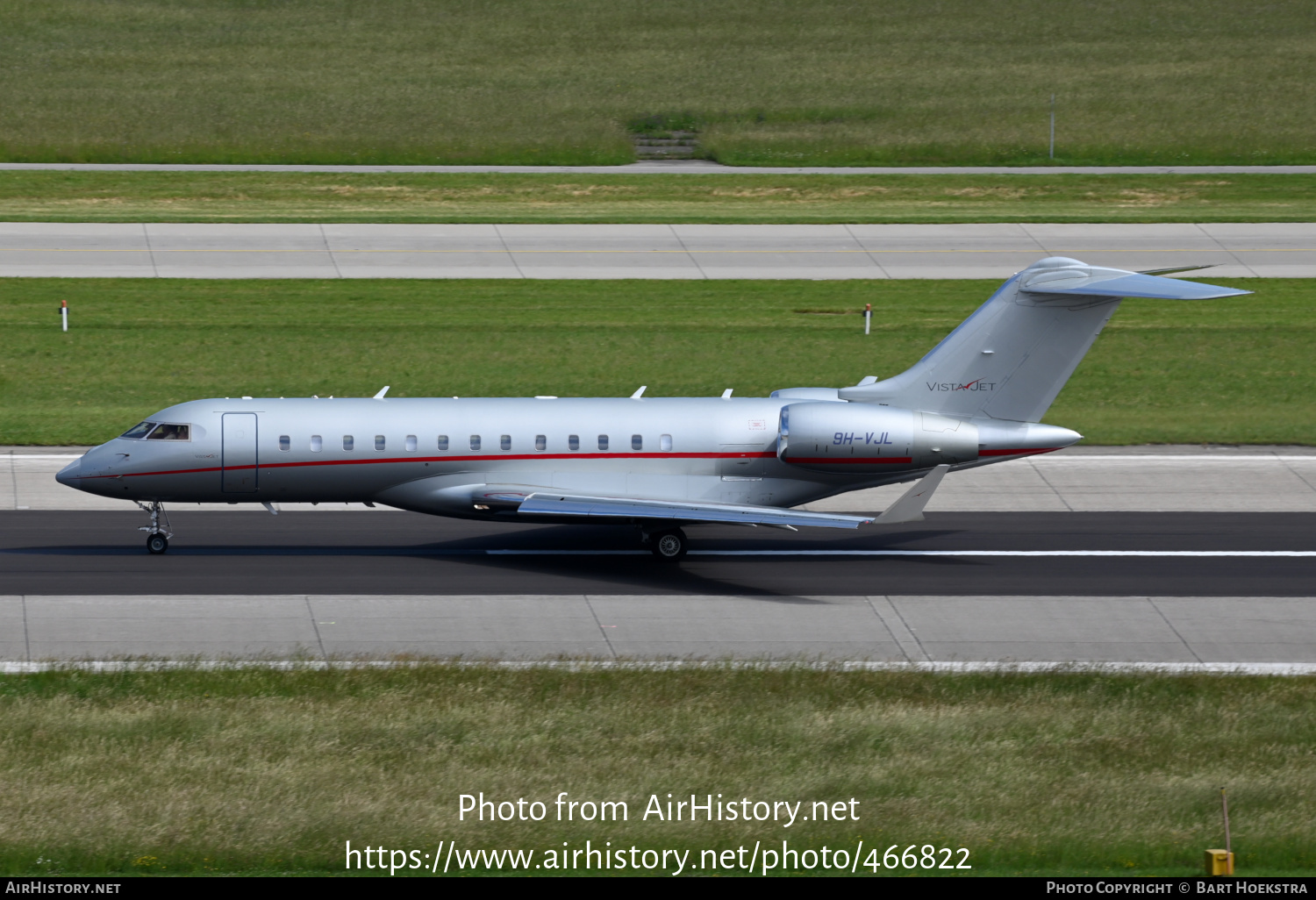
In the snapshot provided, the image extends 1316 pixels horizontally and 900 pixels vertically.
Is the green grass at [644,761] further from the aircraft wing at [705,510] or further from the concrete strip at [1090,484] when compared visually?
the concrete strip at [1090,484]

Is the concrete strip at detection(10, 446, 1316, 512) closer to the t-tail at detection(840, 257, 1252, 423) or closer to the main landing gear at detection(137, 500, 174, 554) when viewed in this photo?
the main landing gear at detection(137, 500, 174, 554)

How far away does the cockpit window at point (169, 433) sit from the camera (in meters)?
26.0

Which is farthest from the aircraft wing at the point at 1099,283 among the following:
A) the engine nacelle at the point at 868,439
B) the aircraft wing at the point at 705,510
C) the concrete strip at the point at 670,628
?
the concrete strip at the point at 670,628

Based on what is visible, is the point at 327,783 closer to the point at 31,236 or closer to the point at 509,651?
the point at 509,651

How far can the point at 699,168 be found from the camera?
63.7 meters

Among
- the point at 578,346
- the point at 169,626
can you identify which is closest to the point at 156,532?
the point at 169,626

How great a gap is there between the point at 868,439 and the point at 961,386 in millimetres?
1983

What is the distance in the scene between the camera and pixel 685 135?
70.2 m

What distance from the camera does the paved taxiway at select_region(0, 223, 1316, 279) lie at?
4725cm

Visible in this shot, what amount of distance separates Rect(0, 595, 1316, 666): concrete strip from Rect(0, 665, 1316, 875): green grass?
1.43 m

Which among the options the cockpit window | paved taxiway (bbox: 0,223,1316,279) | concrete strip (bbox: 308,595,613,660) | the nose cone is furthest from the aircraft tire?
paved taxiway (bbox: 0,223,1316,279)

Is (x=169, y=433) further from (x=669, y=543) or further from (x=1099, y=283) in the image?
(x=1099, y=283)

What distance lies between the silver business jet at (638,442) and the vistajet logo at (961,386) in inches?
1.1
